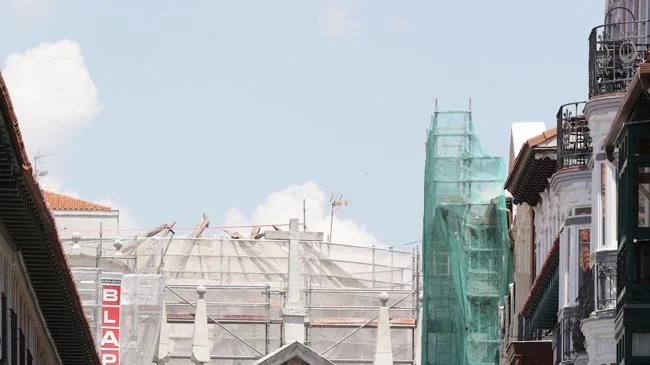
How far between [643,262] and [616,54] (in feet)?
30.4

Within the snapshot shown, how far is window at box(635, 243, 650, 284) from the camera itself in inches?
1203

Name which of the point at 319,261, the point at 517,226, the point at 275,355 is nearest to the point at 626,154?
the point at 517,226

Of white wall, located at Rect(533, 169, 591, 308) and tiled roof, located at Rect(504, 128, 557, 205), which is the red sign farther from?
white wall, located at Rect(533, 169, 591, 308)

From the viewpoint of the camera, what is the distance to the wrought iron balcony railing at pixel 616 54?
39.3 meters

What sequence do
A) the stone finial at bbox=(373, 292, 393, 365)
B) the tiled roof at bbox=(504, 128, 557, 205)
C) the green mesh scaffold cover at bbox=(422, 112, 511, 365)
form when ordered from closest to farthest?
the tiled roof at bbox=(504, 128, 557, 205), the green mesh scaffold cover at bbox=(422, 112, 511, 365), the stone finial at bbox=(373, 292, 393, 365)

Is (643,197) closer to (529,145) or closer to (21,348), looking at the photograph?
(21,348)

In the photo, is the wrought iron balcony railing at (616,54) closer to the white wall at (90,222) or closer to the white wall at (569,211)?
the white wall at (569,211)

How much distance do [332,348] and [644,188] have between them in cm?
9630

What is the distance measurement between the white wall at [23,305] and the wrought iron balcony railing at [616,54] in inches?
338

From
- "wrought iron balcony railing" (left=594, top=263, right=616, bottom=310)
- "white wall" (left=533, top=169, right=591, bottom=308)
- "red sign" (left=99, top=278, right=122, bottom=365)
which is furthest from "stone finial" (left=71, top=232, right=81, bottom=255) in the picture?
"wrought iron balcony railing" (left=594, top=263, right=616, bottom=310)

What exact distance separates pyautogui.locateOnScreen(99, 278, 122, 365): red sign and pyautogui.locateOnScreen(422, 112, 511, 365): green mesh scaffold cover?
14.4m

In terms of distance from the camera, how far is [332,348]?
12694cm

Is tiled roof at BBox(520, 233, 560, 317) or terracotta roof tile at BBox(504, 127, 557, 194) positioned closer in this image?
tiled roof at BBox(520, 233, 560, 317)

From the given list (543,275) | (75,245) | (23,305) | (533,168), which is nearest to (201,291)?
(75,245)
